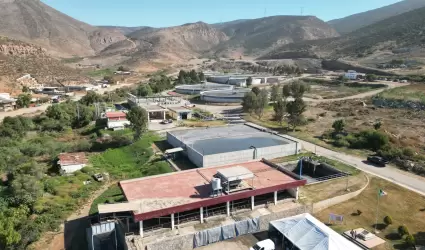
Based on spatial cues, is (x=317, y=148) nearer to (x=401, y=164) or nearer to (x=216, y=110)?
(x=401, y=164)

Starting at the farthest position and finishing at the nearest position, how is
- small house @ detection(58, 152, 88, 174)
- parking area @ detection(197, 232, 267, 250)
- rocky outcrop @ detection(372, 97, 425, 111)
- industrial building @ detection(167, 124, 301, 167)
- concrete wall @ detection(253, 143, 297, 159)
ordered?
1. rocky outcrop @ detection(372, 97, 425, 111)
2. concrete wall @ detection(253, 143, 297, 159)
3. small house @ detection(58, 152, 88, 174)
4. industrial building @ detection(167, 124, 301, 167)
5. parking area @ detection(197, 232, 267, 250)

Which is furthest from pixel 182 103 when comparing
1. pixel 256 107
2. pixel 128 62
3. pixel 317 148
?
pixel 128 62

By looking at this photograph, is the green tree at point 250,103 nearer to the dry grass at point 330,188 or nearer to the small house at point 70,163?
the dry grass at point 330,188

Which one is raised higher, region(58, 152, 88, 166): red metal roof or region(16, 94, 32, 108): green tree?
region(16, 94, 32, 108): green tree

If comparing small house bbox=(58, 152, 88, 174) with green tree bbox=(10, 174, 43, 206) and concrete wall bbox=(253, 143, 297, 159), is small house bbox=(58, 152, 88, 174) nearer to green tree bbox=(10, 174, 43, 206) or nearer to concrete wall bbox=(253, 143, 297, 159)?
green tree bbox=(10, 174, 43, 206)

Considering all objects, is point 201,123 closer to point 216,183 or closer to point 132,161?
point 132,161

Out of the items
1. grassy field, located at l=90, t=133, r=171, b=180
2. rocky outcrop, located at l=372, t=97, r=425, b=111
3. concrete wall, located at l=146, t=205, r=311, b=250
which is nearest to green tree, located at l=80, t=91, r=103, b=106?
grassy field, located at l=90, t=133, r=171, b=180
